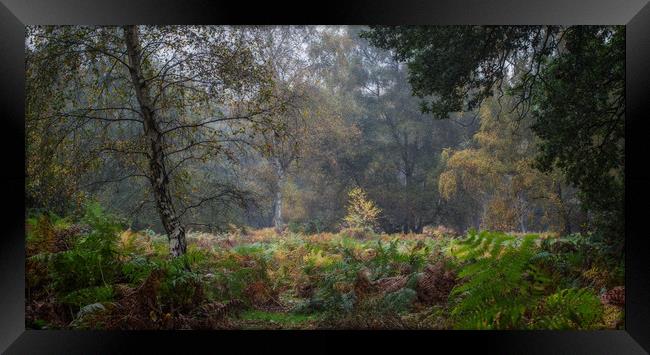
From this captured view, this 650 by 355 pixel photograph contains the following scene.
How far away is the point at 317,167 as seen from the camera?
5656 millimetres

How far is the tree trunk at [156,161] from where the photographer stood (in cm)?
531

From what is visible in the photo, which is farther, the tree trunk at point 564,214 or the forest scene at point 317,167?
the tree trunk at point 564,214

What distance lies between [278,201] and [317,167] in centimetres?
55

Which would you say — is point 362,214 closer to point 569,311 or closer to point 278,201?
point 278,201

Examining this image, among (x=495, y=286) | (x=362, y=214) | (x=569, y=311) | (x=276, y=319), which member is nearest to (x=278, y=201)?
(x=362, y=214)

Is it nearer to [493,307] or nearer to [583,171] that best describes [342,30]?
[583,171]

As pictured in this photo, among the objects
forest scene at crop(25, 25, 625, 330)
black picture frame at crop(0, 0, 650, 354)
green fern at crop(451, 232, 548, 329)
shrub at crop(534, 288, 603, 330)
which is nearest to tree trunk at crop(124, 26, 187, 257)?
forest scene at crop(25, 25, 625, 330)

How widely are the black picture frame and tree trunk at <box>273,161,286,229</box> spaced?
1406mm

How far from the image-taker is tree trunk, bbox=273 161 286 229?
5.49m
